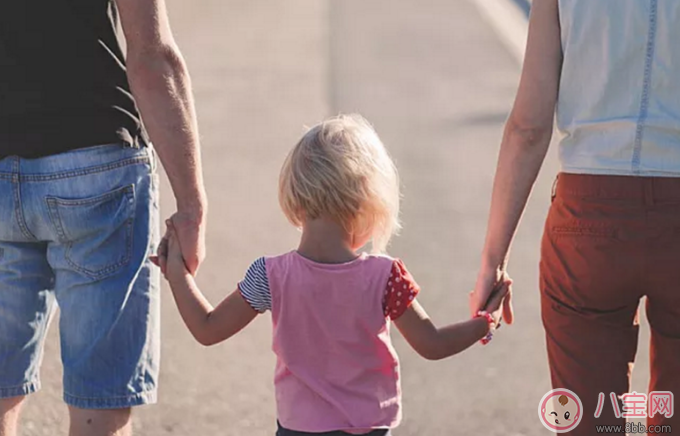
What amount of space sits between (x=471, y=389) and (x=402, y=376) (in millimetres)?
325

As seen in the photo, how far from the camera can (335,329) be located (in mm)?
3150

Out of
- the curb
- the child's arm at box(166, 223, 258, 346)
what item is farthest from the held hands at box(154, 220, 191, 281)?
the curb

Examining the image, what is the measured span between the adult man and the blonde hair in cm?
31

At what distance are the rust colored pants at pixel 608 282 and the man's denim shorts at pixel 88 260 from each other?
1024 millimetres

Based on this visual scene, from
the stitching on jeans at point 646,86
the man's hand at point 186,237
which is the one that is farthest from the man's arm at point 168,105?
the stitching on jeans at point 646,86

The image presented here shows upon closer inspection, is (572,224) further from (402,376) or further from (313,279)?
(402,376)

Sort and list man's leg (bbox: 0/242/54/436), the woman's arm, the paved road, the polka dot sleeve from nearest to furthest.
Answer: the polka dot sleeve, the woman's arm, man's leg (bbox: 0/242/54/436), the paved road

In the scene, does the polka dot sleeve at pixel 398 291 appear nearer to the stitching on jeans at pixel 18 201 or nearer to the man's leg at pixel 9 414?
the stitching on jeans at pixel 18 201

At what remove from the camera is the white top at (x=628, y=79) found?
3199mm

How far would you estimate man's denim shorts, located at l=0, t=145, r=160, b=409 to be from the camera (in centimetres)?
335

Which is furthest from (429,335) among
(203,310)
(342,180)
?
(203,310)

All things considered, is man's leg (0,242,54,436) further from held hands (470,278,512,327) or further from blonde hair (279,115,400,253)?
held hands (470,278,512,327)

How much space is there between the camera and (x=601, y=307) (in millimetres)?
3307

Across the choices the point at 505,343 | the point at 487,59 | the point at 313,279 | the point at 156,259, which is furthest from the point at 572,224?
the point at 487,59
